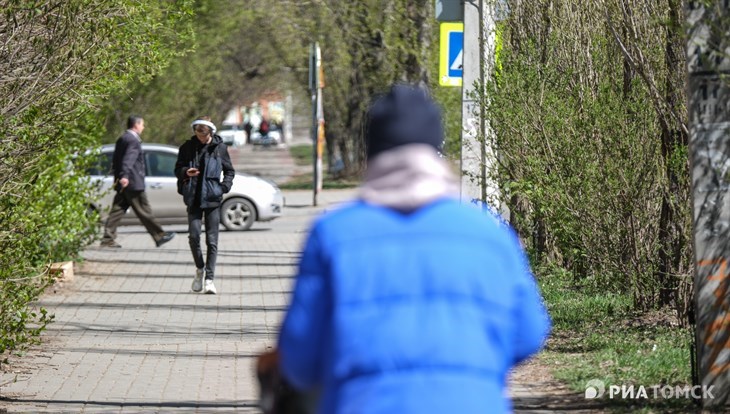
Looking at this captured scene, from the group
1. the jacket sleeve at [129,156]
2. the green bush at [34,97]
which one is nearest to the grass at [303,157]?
the jacket sleeve at [129,156]

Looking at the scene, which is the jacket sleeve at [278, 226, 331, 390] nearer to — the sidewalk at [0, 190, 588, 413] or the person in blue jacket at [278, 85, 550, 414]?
the person in blue jacket at [278, 85, 550, 414]

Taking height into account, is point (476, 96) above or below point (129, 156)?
above

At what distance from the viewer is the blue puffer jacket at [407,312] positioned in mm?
3127

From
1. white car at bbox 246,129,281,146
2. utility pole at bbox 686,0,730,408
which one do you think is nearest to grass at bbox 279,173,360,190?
utility pole at bbox 686,0,730,408

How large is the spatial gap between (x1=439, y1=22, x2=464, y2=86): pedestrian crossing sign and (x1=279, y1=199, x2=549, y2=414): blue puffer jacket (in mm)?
10673

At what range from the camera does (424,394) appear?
10.2ft

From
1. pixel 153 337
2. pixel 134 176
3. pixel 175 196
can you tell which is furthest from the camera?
pixel 175 196

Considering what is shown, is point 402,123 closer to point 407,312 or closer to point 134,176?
point 407,312

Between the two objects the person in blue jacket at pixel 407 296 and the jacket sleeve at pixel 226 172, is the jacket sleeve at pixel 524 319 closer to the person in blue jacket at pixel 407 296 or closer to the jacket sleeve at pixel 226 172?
the person in blue jacket at pixel 407 296

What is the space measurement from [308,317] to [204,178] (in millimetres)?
10126

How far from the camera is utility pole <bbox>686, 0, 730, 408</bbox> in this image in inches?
261

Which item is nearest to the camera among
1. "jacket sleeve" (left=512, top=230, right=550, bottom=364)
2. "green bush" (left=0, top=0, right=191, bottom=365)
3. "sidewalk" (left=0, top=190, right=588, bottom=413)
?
"jacket sleeve" (left=512, top=230, right=550, bottom=364)

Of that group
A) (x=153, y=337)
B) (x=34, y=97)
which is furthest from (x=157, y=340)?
(x=34, y=97)

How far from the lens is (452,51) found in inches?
550
